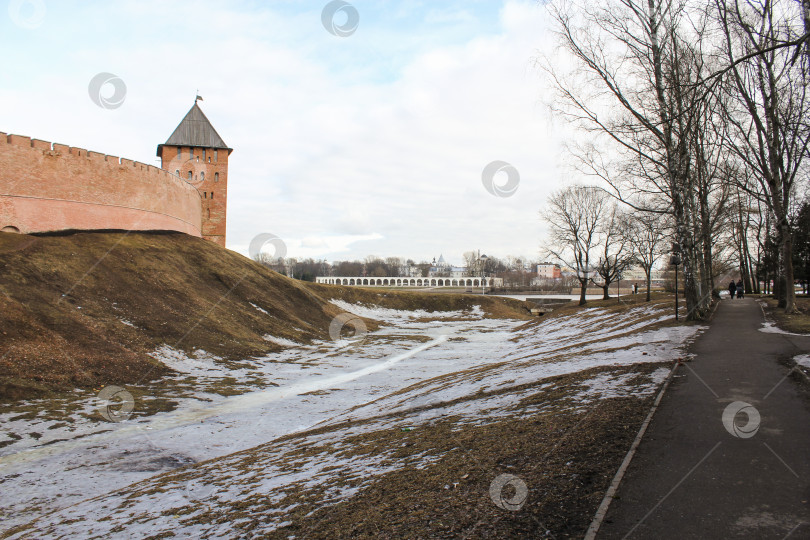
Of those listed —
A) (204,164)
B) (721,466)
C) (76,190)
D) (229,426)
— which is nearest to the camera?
(721,466)

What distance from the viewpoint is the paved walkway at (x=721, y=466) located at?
424 centimetres

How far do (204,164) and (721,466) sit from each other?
51513 mm

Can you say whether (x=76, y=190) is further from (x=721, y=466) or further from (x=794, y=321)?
(x=794, y=321)

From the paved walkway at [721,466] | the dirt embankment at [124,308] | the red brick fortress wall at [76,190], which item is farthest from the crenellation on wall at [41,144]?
the paved walkway at [721,466]

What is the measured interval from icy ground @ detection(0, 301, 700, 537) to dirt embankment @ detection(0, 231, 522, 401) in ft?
5.08

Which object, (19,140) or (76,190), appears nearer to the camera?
(19,140)

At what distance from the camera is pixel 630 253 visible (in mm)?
49812

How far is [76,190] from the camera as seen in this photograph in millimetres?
30141

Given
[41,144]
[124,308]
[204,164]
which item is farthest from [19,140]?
[204,164]

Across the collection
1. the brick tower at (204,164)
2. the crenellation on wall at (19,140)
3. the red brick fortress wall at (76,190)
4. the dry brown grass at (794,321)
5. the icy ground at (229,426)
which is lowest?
the icy ground at (229,426)

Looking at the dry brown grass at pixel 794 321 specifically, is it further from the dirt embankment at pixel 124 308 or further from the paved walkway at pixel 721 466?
Answer: the dirt embankment at pixel 124 308

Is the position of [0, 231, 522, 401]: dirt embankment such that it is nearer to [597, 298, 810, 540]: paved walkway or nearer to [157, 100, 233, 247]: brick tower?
[157, 100, 233, 247]: brick tower

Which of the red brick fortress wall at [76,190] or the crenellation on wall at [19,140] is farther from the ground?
the crenellation on wall at [19,140]

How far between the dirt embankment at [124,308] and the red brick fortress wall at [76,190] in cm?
126
